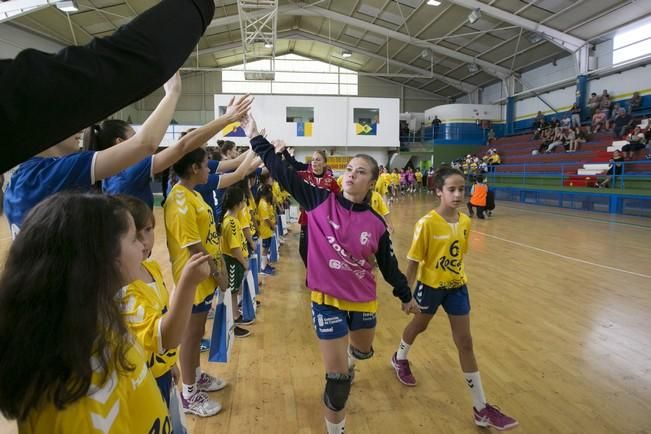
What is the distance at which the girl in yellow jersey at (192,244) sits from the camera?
8.04 ft

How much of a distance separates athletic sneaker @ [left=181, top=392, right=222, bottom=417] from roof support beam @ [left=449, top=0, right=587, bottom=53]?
54.0 feet

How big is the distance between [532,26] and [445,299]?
17.2 meters

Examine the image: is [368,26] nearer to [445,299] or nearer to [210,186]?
[210,186]

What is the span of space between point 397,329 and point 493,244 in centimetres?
496

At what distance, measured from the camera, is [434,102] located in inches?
1129

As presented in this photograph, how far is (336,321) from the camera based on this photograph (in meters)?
2.17

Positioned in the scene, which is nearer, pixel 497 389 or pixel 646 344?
pixel 497 389

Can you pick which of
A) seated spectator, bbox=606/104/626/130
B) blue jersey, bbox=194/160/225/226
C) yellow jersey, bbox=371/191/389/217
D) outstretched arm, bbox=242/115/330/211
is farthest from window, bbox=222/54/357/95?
outstretched arm, bbox=242/115/330/211

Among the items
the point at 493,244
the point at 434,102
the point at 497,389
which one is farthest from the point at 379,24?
the point at 497,389

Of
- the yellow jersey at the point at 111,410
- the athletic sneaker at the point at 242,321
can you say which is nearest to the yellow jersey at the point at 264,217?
the athletic sneaker at the point at 242,321

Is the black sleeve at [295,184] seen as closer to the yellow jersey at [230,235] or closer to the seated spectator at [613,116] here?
the yellow jersey at [230,235]

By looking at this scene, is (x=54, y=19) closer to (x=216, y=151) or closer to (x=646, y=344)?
(x=216, y=151)

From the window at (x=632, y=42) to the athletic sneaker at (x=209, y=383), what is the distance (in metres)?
18.3

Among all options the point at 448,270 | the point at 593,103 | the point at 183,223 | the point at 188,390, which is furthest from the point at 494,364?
the point at 593,103
